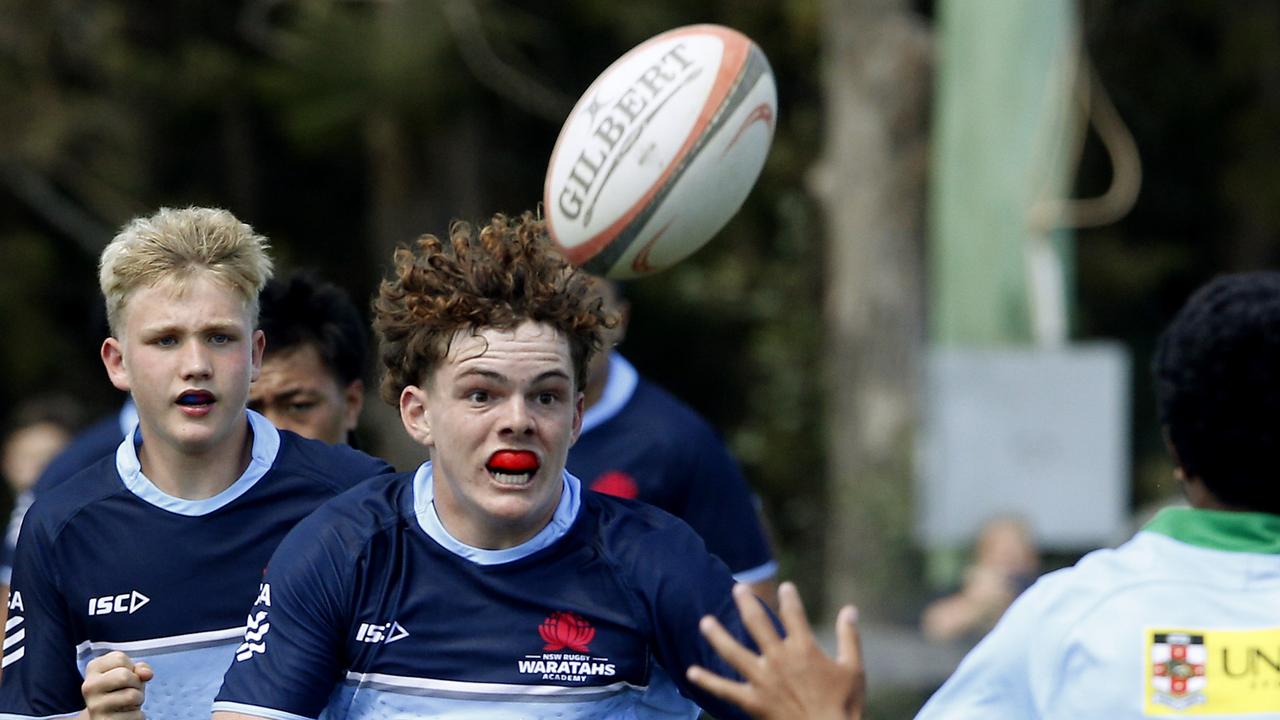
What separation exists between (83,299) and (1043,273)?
10036 millimetres

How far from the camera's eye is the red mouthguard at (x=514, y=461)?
10.8 feet

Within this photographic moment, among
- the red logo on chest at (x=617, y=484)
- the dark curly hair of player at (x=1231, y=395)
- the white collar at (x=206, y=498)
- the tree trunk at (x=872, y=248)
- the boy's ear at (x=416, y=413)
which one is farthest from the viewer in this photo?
the tree trunk at (x=872, y=248)

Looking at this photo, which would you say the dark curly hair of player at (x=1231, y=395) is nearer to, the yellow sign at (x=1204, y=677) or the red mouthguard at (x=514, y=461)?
the yellow sign at (x=1204, y=677)

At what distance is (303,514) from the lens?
3.84m

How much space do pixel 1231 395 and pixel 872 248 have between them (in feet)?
28.0

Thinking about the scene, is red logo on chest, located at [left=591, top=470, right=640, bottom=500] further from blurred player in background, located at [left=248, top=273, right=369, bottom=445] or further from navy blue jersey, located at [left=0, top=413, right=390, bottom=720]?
navy blue jersey, located at [left=0, top=413, right=390, bottom=720]

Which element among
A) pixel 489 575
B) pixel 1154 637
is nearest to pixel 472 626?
pixel 489 575

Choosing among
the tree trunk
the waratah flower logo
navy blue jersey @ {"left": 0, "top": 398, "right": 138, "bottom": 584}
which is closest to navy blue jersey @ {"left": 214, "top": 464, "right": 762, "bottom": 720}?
the waratah flower logo

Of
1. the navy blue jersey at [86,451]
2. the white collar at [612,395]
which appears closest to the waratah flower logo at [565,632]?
the white collar at [612,395]

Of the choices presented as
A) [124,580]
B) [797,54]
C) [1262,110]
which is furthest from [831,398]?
[124,580]

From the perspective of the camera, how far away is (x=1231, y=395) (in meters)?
2.60

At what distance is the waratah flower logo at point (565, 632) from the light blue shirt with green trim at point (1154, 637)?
0.79 m

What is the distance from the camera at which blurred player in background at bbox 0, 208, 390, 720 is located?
12.2 ft

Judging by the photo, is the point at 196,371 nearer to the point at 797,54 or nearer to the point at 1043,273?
the point at 1043,273
